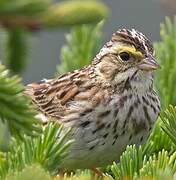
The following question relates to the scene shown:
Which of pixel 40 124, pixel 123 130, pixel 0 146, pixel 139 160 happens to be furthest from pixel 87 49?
pixel 139 160

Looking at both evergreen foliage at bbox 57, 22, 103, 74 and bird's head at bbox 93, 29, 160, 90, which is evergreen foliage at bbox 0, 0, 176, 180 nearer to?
evergreen foliage at bbox 57, 22, 103, 74

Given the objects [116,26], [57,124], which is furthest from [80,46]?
[116,26]

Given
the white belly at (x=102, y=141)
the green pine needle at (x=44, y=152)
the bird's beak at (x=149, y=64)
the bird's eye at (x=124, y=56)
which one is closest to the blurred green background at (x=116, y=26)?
the bird's eye at (x=124, y=56)

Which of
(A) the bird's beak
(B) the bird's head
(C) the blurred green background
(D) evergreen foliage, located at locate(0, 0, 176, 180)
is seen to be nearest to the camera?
(D) evergreen foliage, located at locate(0, 0, 176, 180)

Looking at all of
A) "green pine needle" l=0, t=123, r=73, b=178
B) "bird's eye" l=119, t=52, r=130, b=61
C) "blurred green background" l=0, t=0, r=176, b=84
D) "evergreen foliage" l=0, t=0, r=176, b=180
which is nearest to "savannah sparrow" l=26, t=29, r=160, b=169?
"bird's eye" l=119, t=52, r=130, b=61

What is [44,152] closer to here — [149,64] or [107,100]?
[149,64]

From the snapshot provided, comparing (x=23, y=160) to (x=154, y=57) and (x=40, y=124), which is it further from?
(x=154, y=57)

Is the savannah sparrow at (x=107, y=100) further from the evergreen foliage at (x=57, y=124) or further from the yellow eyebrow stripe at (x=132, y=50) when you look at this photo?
the evergreen foliage at (x=57, y=124)
